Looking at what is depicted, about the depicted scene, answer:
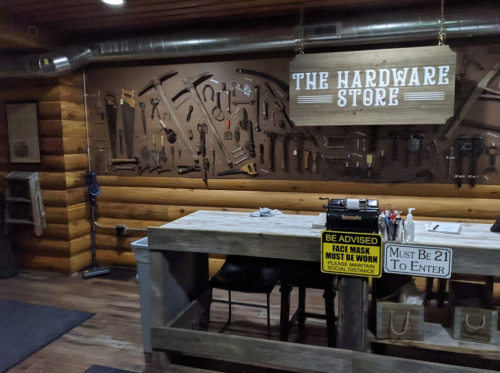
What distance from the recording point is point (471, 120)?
144 inches

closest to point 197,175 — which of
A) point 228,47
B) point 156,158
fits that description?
point 156,158

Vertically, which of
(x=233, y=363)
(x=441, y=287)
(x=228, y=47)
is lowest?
(x=233, y=363)

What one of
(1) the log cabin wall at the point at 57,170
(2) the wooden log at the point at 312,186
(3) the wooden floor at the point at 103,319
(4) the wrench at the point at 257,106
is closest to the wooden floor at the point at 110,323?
(3) the wooden floor at the point at 103,319

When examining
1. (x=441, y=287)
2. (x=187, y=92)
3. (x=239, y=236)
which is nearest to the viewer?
(x=239, y=236)

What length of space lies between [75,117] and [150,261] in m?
2.66

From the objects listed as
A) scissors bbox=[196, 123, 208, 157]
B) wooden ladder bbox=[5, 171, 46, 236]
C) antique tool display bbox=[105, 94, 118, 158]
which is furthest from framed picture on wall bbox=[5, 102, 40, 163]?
scissors bbox=[196, 123, 208, 157]

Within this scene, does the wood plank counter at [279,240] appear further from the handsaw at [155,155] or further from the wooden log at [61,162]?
the wooden log at [61,162]

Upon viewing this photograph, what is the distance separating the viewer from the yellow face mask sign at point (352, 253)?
87.4 inches

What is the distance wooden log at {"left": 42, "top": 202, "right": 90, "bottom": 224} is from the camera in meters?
4.54

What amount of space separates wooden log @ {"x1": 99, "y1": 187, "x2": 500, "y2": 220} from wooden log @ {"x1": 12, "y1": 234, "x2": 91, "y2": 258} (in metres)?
0.58

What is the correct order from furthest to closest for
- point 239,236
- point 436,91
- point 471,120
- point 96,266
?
point 96,266
point 471,120
point 436,91
point 239,236

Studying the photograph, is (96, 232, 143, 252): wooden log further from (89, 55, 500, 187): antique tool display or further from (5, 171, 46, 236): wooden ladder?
(89, 55, 500, 187): antique tool display

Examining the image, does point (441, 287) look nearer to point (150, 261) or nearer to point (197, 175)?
point (150, 261)

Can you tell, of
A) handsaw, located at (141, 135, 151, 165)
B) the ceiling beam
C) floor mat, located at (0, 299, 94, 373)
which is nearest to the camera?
floor mat, located at (0, 299, 94, 373)
